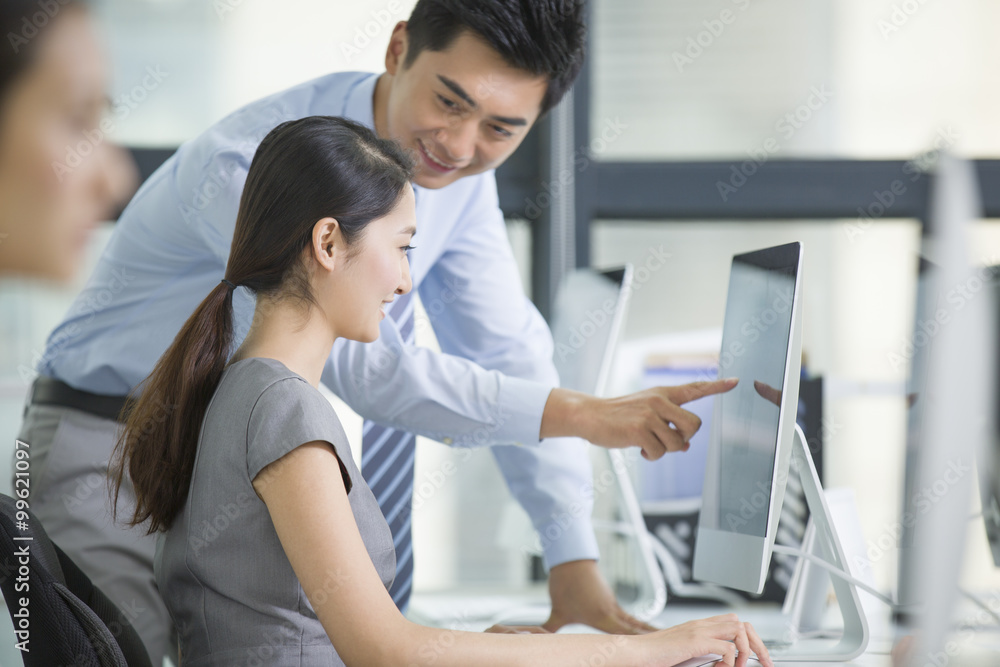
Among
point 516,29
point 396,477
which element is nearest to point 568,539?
point 396,477

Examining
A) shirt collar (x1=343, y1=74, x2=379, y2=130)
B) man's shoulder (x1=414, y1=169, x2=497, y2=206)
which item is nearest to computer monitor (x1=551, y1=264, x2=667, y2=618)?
man's shoulder (x1=414, y1=169, x2=497, y2=206)

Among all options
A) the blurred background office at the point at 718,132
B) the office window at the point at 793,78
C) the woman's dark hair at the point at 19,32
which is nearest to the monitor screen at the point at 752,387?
the woman's dark hair at the point at 19,32

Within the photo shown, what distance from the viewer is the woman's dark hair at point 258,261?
1.04m

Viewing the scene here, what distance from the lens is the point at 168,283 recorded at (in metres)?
1.47

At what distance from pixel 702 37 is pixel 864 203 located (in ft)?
Result: 2.37

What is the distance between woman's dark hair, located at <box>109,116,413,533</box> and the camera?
1.04 meters

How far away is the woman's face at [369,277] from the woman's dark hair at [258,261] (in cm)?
2

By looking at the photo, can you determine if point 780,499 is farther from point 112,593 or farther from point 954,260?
point 112,593

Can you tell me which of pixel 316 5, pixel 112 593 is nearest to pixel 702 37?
pixel 316 5

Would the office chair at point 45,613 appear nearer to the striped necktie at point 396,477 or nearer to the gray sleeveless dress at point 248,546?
the gray sleeveless dress at point 248,546

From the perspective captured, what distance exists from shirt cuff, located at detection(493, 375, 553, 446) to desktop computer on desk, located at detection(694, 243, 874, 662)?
0.88ft

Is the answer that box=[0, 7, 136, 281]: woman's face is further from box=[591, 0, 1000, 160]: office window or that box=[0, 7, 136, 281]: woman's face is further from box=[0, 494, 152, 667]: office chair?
box=[591, 0, 1000, 160]: office window

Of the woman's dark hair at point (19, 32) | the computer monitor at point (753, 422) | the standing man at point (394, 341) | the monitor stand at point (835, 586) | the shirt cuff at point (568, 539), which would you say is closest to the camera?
the woman's dark hair at point (19, 32)

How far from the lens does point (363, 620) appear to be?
2.77 ft
